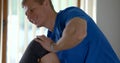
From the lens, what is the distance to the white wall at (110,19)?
2459 millimetres

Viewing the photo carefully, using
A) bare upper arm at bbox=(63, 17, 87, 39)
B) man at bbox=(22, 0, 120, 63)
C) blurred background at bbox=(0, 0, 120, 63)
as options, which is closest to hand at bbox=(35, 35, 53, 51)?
man at bbox=(22, 0, 120, 63)

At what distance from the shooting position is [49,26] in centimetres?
134

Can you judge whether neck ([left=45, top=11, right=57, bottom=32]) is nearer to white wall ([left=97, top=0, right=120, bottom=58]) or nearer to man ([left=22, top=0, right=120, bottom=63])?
man ([left=22, top=0, right=120, bottom=63])

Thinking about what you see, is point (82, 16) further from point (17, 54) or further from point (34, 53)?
point (17, 54)

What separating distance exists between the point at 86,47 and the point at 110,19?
135 centimetres

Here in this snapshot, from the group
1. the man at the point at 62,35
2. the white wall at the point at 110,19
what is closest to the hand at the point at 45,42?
the man at the point at 62,35

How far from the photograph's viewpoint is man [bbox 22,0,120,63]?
1.11m

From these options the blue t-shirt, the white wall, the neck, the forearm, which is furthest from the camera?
the white wall

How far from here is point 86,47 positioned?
1225mm

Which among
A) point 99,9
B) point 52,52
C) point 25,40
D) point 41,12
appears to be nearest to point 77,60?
point 52,52

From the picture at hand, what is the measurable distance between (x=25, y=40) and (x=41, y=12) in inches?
42.2

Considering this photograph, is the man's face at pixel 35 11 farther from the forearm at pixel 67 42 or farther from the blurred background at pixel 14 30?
the blurred background at pixel 14 30

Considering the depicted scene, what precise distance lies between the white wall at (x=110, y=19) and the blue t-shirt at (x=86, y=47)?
1.22 m

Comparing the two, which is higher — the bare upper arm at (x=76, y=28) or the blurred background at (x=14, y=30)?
the bare upper arm at (x=76, y=28)
